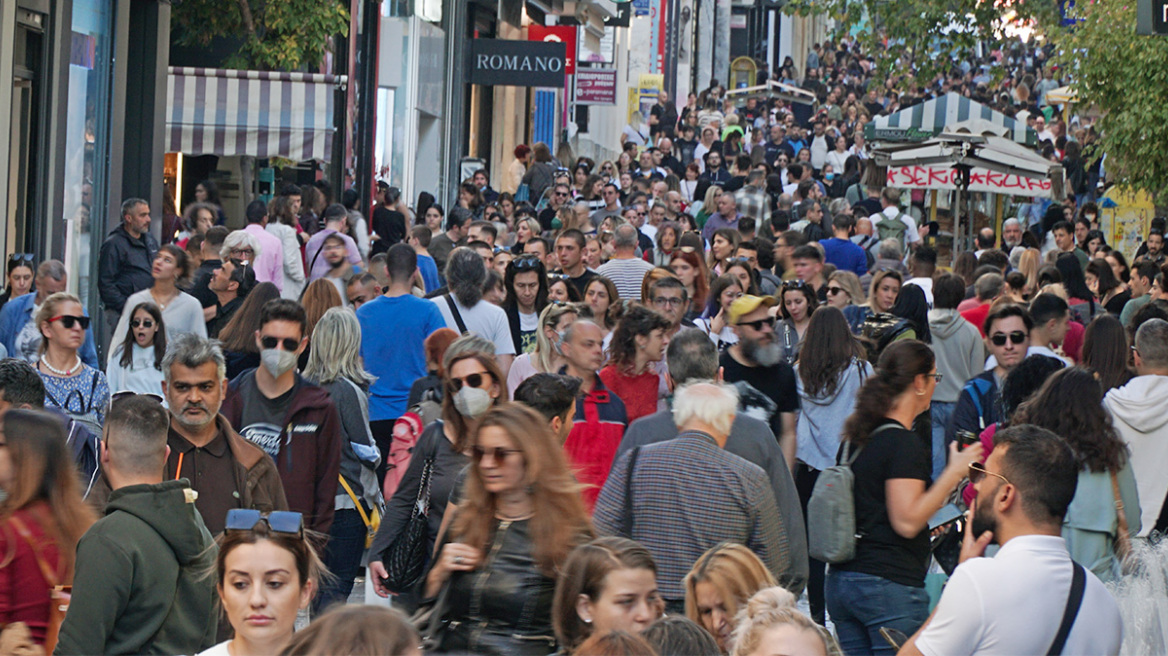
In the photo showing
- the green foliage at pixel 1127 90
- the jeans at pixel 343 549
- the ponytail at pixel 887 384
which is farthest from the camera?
the green foliage at pixel 1127 90

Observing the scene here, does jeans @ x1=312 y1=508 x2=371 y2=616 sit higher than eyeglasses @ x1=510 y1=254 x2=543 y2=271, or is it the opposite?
eyeglasses @ x1=510 y1=254 x2=543 y2=271

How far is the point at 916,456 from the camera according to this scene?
19.3 feet

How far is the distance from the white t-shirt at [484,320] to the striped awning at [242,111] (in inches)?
363

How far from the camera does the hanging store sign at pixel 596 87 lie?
39.1 m

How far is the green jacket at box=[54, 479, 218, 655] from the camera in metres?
4.53

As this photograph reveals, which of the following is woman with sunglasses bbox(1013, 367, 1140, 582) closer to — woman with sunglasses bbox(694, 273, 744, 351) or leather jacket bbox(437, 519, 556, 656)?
leather jacket bbox(437, 519, 556, 656)

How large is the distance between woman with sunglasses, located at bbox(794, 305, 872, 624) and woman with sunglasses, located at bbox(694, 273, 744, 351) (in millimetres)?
1346

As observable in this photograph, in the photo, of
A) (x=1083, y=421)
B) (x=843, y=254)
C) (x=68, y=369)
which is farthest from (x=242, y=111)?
(x=1083, y=421)

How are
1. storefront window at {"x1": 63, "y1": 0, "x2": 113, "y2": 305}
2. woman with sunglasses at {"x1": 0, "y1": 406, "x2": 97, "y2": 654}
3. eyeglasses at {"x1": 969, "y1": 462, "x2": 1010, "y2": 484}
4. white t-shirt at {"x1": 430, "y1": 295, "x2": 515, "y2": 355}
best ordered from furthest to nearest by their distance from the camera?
storefront window at {"x1": 63, "y1": 0, "x2": 113, "y2": 305}, white t-shirt at {"x1": 430, "y1": 295, "x2": 515, "y2": 355}, woman with sunglasses at {"x1": 0, "y1": 406, "x2": 97, "y2": 654}, eyeglasses at {"x1": 969, "y1": 462, "x2": 1010, "y2": 484}

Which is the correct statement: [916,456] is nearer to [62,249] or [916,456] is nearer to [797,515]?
[797,515]

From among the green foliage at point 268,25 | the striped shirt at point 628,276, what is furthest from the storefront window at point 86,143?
the striped shirt at point 628,276

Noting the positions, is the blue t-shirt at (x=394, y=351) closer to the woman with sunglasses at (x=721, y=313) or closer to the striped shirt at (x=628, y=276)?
the woman with sunglasses at (x=721, y=313)

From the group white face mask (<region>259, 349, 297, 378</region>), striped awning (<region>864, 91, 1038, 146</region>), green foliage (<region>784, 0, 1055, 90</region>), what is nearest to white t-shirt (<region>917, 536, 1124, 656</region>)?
white face mask (<region>259, 349, 297, 378</region>)

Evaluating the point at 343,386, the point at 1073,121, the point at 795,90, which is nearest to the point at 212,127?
the point at 343,386
